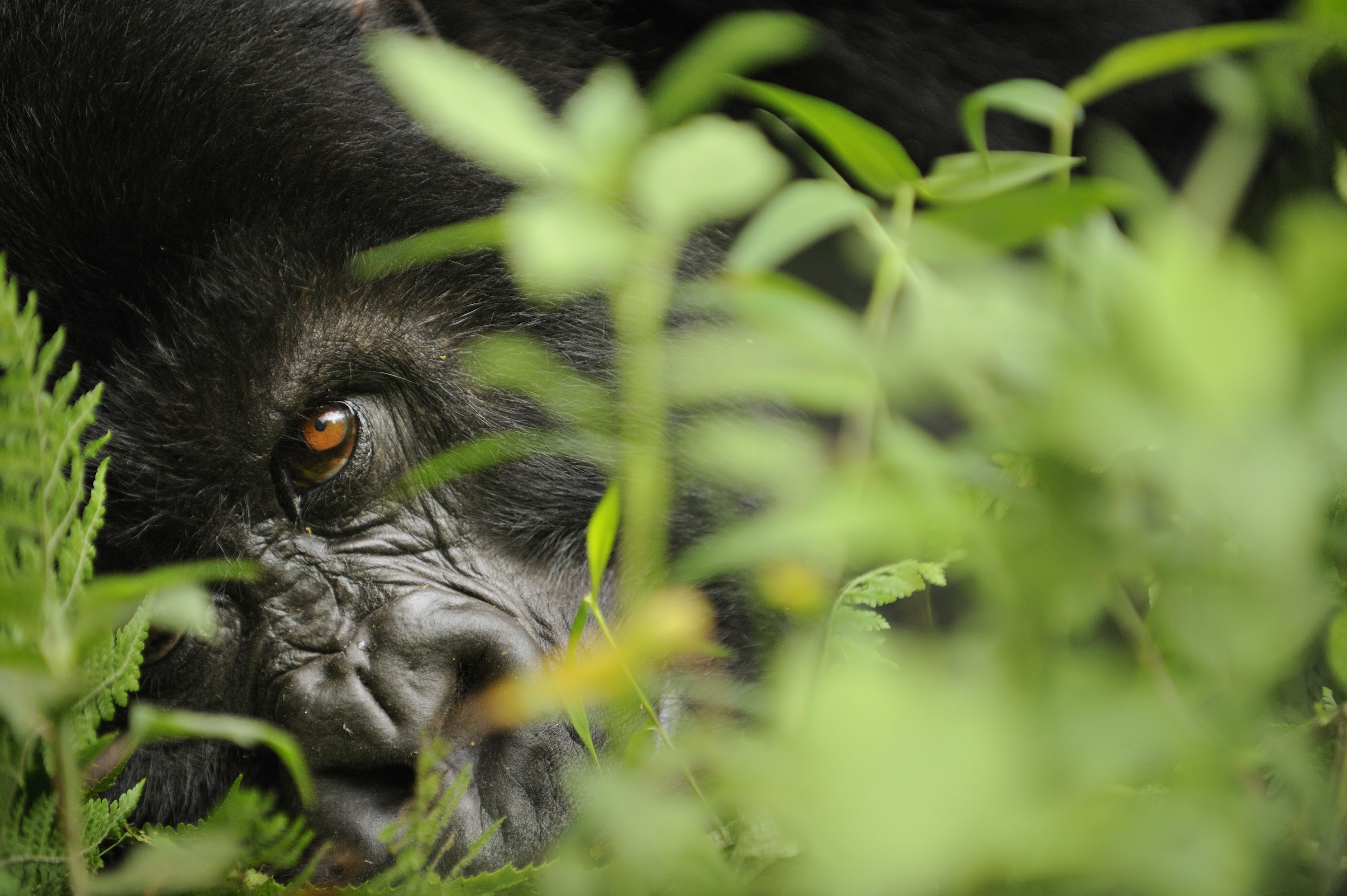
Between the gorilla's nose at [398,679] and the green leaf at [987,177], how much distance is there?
3.15 feet

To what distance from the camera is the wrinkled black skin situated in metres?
1.32

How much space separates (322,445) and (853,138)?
1.22 metres

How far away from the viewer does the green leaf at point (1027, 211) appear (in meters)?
0.37

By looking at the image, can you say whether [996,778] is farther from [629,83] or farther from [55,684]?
[629,83]

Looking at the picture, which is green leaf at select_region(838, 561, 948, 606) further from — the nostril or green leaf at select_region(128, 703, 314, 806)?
the nostril

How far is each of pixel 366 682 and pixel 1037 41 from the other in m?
1.30

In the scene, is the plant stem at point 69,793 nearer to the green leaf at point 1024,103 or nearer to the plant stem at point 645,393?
the plant stem at point 645,393

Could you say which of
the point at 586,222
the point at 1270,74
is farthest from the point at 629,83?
the point at 1270,74

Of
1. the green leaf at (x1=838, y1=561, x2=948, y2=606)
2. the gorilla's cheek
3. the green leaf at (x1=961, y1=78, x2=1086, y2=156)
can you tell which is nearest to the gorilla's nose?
the gorilla's cheek

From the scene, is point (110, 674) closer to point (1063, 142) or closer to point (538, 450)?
point (1063, 142)

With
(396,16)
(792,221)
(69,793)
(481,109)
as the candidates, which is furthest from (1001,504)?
(396,16)

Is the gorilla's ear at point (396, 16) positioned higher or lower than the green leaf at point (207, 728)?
lower

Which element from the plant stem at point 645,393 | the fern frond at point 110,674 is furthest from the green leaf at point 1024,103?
the fern frond at point 110,674

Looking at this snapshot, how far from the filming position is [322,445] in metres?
1.49
